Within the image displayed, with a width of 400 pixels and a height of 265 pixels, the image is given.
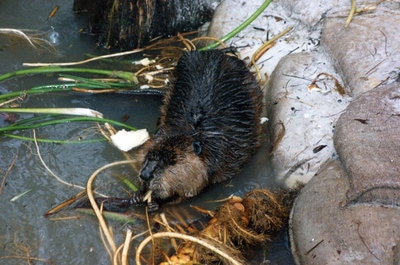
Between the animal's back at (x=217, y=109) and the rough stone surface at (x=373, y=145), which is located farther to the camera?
the animal's back at (x=217, y=109)

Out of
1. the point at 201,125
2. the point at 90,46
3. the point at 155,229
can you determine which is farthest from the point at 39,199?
the point at 90,46

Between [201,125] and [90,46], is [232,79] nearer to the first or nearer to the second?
[201,125]

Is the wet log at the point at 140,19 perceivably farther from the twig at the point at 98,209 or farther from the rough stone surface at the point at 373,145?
the rough stone surface at the point at 373,145

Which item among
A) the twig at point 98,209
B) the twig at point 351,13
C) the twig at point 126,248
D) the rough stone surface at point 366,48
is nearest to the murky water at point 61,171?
the twig at point 98,209

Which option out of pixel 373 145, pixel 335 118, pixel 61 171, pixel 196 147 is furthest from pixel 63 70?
pixel 373 145

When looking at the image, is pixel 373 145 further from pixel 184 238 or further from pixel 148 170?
pixel 148 170

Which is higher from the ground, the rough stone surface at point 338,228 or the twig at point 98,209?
the rough stone surface at point 338,228
